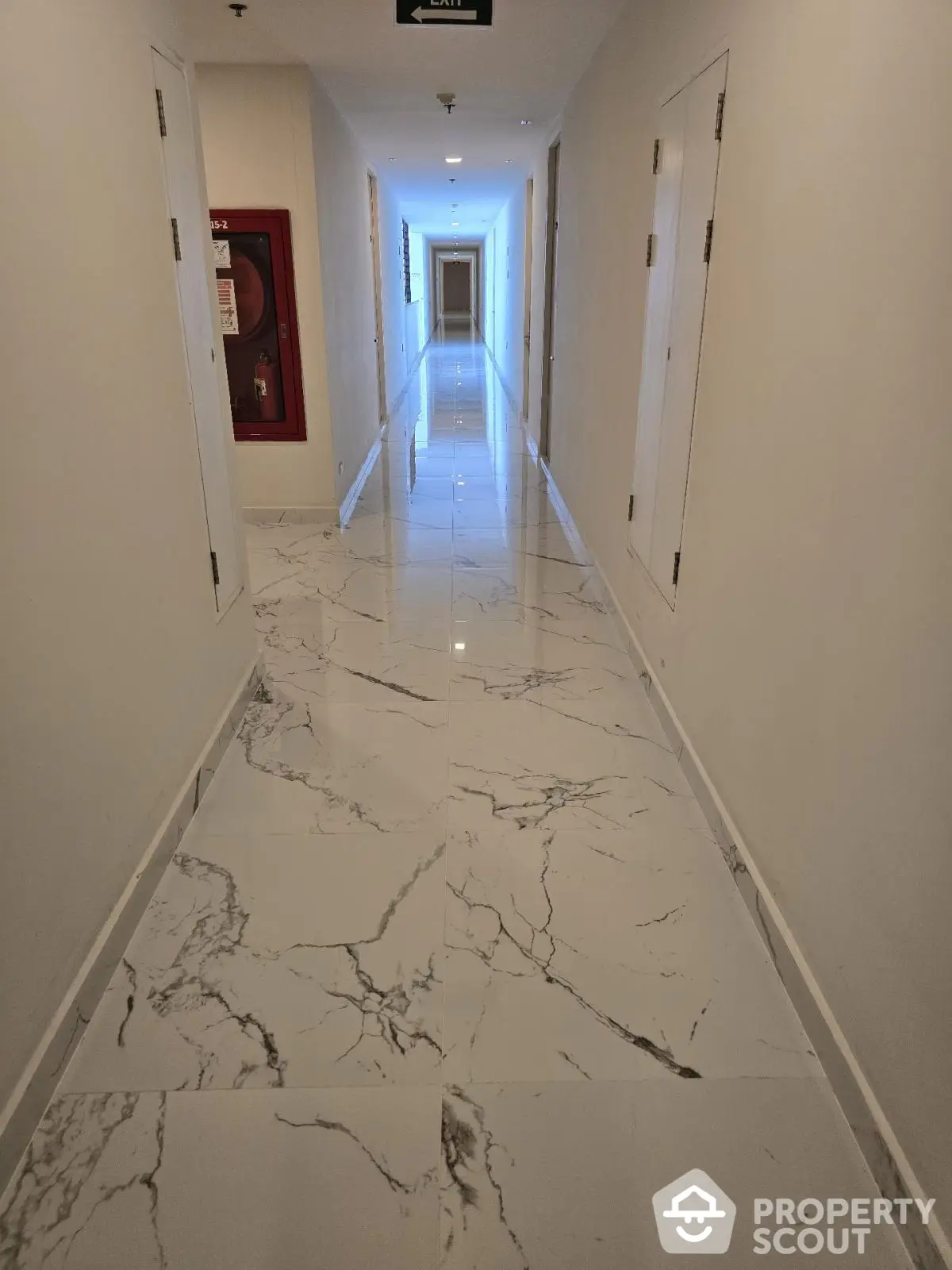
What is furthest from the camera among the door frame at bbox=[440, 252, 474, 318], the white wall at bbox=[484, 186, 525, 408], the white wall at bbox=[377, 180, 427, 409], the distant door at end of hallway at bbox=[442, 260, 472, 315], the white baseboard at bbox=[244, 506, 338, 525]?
the distant door at end of hallway at bbox=[442, 260, 472, 315]

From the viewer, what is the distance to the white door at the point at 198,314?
2.49 m

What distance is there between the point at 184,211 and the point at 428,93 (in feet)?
10.7

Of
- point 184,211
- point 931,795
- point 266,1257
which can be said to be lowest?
point 266,1257

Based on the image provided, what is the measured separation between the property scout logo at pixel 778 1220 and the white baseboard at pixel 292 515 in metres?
4.79

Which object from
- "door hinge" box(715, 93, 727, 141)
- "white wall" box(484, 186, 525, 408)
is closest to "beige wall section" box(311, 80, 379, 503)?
"white wall" box(484, 186, 525, 408)

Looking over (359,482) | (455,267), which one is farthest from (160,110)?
(455,267)

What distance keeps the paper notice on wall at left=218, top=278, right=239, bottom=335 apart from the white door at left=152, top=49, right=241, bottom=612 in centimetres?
245

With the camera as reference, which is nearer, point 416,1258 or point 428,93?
point 416,1258

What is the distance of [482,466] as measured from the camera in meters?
7.38

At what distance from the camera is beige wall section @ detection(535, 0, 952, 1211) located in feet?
4.56

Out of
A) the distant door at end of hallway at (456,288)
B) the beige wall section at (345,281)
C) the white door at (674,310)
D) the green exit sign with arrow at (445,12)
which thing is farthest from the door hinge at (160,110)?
the distant door at end of hallway at (456,288)

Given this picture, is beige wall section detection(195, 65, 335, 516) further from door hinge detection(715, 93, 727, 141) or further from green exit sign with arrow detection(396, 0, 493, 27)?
door hinge detection(715, 93, 727, 141)

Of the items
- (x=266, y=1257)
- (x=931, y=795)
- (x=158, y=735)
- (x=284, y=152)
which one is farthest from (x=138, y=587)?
(x=284, y=152)

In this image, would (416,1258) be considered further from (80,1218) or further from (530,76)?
(530,76)
